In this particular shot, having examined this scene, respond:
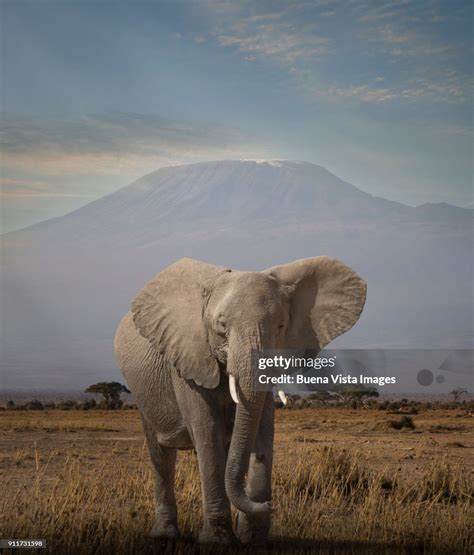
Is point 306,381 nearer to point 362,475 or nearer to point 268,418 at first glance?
point 268,418

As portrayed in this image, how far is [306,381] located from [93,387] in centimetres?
4129

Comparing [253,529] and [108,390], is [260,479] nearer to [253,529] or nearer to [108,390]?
[253,529]

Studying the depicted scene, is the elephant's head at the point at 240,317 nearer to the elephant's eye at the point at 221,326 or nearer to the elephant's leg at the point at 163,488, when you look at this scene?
the elephant's eye at the point at 221,326

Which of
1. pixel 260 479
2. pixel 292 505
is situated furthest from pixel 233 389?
pixel 292 505

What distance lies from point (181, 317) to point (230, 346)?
106cm

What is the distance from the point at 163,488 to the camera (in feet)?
32.6

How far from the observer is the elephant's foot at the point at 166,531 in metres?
→ 9.70

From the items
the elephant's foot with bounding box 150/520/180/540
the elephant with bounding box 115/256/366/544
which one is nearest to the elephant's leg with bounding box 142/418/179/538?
the elephant's foot with bounding box 150/520/180/540

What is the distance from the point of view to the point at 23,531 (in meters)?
9.50

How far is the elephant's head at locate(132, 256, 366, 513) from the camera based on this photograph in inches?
305

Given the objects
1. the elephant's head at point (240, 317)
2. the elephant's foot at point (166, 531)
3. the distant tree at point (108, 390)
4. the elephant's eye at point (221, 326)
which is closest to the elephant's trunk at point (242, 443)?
the elephant's head at point (240, 317)

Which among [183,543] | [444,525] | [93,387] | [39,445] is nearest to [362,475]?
[444,525]

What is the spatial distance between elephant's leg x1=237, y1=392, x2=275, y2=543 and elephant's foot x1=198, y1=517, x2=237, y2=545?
0.13 meters

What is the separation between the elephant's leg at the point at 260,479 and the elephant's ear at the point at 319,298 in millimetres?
716
